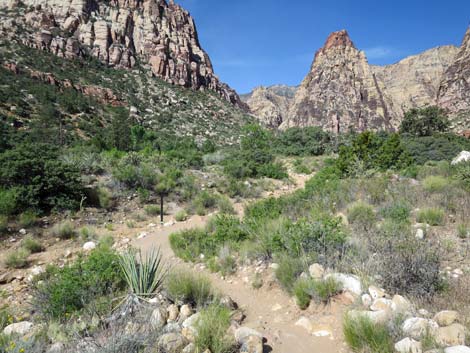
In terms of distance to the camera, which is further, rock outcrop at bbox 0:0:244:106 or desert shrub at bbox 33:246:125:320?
rock outcrop at bbox 0:0:244:106

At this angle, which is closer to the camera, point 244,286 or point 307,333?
point 307,333

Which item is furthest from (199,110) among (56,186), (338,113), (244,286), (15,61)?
(338,113)

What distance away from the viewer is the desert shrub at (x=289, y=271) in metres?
3.54

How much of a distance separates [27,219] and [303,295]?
706 centimetres

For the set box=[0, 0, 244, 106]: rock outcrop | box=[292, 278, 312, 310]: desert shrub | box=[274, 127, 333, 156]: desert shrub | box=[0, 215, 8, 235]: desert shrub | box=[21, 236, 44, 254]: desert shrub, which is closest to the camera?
box=[292, 278, 312, 310]: desert shrub

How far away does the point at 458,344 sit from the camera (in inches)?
79.0

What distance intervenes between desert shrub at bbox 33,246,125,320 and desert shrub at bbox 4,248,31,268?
2.12m

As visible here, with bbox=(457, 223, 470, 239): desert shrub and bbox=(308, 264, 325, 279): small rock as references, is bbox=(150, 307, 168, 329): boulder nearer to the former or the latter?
bbox=(308, 264, 325, 279): small rock

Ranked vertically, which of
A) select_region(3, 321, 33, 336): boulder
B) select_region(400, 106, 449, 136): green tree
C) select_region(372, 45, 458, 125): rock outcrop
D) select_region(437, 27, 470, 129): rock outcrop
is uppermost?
select_region(372, 45, 458, 125): rock outcrop

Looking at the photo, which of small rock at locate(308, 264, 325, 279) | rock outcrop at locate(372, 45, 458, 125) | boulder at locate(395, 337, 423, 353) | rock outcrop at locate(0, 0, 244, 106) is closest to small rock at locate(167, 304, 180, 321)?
small rock at locate(308, 264, 325, 279)

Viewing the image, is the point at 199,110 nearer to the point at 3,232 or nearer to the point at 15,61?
the point at 15,61

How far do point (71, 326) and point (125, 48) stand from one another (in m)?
60.7

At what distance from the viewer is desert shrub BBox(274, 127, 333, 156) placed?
78.7 feet

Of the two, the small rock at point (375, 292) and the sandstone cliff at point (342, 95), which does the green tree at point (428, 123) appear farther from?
the sandstone cliff at point (342, 95)
